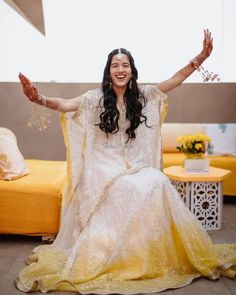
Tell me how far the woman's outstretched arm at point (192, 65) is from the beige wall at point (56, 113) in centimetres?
212

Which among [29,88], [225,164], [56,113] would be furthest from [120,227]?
[56,113]

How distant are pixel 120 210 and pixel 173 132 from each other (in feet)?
8.56

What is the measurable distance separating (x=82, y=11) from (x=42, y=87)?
914 millimetres

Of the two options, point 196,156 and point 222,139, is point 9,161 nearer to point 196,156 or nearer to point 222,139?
point 196,156

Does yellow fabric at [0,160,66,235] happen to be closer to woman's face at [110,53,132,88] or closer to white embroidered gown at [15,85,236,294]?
white embroidered gown at [15,85,236,294]

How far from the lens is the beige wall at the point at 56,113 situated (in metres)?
5.04

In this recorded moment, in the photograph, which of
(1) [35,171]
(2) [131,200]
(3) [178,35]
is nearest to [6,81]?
(1) [35,171]

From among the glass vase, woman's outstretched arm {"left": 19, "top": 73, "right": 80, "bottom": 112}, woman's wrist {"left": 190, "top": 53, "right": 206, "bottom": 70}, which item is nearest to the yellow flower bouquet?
the glass vase

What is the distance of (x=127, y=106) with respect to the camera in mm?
3012

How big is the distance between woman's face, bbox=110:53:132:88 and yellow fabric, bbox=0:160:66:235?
905 millimetres

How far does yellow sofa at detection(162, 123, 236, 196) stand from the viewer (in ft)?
15.2

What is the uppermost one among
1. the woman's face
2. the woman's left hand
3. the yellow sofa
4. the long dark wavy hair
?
the woman's left hand

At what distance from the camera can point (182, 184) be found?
12.7 ft

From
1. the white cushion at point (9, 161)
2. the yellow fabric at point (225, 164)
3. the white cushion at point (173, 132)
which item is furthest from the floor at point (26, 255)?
the white cushion at point (173, 132)
